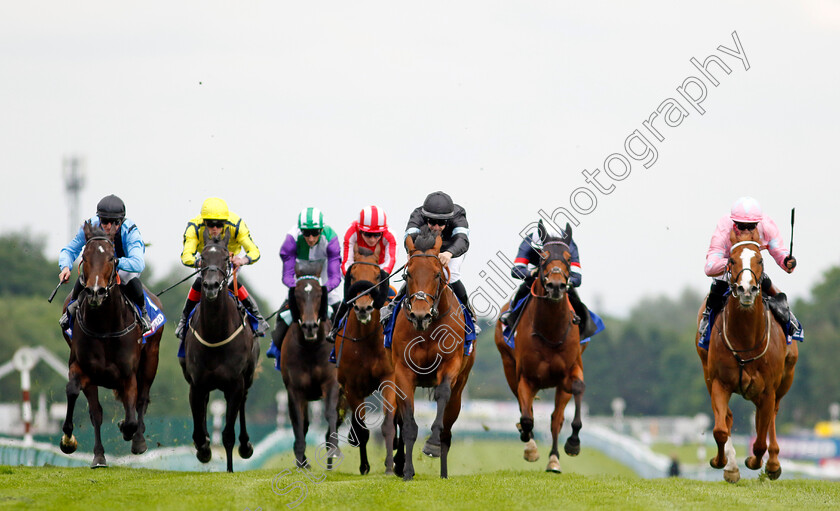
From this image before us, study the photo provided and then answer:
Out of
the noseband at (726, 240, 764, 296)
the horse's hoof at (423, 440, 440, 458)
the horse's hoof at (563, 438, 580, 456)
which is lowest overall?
the horse's hoof at (563, 438, 580, 456)

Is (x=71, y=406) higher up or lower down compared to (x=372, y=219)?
lower down

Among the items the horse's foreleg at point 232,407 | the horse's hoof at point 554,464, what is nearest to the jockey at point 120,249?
the horse's foreleg at point 232,407

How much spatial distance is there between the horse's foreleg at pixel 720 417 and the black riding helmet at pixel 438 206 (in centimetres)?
340

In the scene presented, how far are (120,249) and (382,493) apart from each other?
15.9 ft

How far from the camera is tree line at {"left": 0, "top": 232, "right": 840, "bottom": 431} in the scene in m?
55.8

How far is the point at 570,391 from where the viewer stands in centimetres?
1335

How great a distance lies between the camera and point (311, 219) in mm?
13211

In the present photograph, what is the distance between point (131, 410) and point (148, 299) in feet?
4.90

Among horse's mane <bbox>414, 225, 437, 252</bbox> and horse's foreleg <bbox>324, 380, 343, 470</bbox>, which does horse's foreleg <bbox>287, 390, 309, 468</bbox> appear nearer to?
horse's foreleg <bbox>324, 380, 343, 470</bbox>

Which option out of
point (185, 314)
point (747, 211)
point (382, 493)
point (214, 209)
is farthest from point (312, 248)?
point (747, 211)

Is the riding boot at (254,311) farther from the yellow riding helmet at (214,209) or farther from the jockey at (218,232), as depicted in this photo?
the yellow riding helmet at (214,209)

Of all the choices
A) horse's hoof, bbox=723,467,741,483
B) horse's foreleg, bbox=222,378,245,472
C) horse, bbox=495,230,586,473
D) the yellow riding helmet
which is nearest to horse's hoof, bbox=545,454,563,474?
horse, bbox=495,230,586,473

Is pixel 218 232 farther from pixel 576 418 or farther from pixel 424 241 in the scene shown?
pixel 576 418

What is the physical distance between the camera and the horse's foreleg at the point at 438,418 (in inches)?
429
